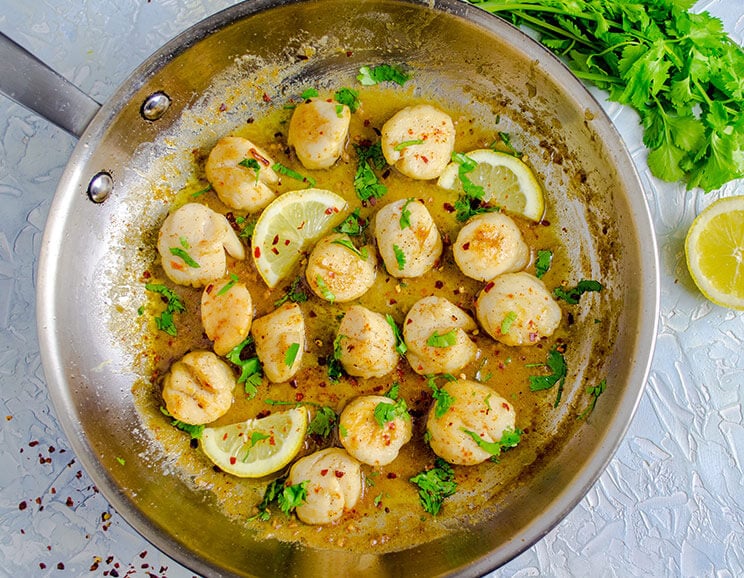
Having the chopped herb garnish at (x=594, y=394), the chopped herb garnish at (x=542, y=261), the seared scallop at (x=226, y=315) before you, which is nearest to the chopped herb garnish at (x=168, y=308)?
the seared scallop at (x=226, y=315)

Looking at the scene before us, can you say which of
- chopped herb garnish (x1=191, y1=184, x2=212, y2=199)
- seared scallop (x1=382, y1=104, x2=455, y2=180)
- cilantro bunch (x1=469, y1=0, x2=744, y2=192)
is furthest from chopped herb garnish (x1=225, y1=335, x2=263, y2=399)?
cilantro bunch (x1=469, y1=0, x2=744, y2=192)

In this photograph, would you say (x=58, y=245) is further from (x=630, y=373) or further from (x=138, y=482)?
(x=630, y=373)

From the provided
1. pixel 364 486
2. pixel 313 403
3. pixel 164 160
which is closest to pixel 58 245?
pixel 164 160

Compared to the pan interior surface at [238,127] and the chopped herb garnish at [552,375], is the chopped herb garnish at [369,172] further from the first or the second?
the chopped herb garnish at [552,375]

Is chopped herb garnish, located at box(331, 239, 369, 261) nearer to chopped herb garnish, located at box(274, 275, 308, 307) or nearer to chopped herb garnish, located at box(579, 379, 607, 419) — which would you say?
chopped herb garnish, located at box(274, 275, 308, 307)

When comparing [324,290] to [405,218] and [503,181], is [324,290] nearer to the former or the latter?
[405,218]

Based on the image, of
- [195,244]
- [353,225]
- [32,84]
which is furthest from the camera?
[353,225]

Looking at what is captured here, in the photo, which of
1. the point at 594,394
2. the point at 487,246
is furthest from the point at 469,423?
the point at 487,246
